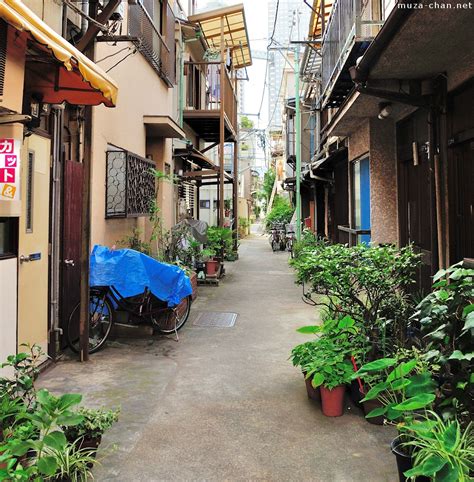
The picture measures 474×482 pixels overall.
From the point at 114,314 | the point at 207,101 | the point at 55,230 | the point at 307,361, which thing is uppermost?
the point at 207,101

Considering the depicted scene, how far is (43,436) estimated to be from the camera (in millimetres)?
2643

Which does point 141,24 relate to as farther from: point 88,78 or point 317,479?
point 317,479

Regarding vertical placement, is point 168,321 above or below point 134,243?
below

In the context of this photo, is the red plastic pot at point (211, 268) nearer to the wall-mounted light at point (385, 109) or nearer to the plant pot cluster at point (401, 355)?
the wall-mounted light at point (385, 109)

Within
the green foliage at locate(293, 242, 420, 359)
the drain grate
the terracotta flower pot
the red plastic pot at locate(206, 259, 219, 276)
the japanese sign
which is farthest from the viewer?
the red plastic pot at locate(206, 259, 219, 276)

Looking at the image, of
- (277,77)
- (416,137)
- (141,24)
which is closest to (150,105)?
(141,24)

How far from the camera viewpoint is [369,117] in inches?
292

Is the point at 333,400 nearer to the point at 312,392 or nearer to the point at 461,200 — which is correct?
the point at 312,392

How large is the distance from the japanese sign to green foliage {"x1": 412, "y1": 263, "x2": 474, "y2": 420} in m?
3.06

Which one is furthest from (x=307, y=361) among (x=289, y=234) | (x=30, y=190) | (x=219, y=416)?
(x=289, y=234)

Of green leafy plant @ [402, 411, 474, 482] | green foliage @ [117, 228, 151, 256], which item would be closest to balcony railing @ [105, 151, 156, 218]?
green foliage @ [117, 228, 151, 256]

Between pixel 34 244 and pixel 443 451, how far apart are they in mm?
4343

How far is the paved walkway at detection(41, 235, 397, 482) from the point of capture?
3117 millimetres

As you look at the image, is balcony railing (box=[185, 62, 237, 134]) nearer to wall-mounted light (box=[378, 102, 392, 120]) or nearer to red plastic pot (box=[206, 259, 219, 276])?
red plastic pot (box=[206, 259, 219, 276])
